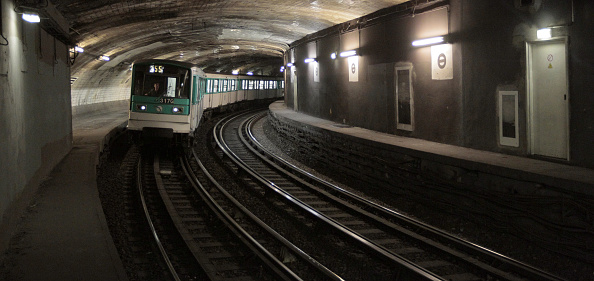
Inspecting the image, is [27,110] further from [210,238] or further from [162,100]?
[162,100]

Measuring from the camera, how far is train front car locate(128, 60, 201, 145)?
51.2 ft

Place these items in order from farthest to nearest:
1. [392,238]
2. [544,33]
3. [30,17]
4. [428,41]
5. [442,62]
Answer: [428,41] → [442,62] → [30,17] → [392,238] → [544,33]

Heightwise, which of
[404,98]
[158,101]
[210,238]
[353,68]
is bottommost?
[210,238]

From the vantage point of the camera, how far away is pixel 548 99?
841cm

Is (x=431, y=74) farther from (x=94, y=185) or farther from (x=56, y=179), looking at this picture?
(x=56, y=179)

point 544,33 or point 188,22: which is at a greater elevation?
point 188,22

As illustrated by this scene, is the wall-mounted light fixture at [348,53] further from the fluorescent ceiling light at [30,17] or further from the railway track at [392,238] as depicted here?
the fluorescent ceiling light at [30,17]

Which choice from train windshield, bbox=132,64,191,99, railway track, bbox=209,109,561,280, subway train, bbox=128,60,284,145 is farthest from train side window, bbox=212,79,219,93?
railway track, bbox=209,109,561,280

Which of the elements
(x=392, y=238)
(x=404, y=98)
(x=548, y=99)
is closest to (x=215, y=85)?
(x=404, y=98)

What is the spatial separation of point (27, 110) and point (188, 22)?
11.6 meters

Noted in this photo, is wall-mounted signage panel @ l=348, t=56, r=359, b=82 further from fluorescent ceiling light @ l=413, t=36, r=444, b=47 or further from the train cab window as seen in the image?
the train cab window

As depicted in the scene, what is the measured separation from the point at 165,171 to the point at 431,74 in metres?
7.00

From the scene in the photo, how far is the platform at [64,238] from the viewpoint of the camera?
588 centimetres

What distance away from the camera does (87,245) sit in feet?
22.5
